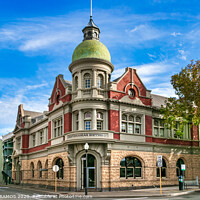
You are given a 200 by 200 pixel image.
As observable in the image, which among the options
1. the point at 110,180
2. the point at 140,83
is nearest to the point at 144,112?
the point at 140,83

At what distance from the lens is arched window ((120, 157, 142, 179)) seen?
30434 millimetres

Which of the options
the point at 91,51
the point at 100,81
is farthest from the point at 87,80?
the point at 91,51

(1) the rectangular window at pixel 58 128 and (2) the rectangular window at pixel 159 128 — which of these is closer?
(1) the rectangular window at pixel 58 128

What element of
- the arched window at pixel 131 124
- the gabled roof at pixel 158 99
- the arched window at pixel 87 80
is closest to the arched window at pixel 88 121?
the arched window at pixel 87 80

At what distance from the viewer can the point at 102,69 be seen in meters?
31.0

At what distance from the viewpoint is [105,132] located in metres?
28.8

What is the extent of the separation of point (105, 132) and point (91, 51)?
9.09m

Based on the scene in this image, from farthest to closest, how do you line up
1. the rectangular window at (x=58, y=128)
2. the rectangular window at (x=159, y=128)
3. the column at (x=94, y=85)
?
1. the rectangular window at (x=159, y=128)
2. the rectangular window at (x=58, y=128)
3. the column at (x=94, y=85)

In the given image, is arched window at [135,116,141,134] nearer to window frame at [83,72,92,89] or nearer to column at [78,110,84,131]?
column at [78,110,84,131]

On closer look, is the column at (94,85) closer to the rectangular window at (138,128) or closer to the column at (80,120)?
the column at (80,120)

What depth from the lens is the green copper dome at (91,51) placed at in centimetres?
3136

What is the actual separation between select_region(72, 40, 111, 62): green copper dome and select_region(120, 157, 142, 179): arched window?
37.6ft

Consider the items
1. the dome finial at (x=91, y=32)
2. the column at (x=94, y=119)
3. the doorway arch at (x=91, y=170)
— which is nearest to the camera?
the doorway arch at (x=91, y=170)

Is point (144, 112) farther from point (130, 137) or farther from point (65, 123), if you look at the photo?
point (65, 123)
